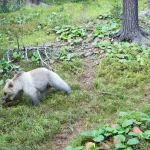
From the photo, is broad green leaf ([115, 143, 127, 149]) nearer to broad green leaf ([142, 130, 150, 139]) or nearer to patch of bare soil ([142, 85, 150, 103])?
broad green leaf ([142, 130, 150, 139])

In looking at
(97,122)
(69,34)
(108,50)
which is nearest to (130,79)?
(108,50)

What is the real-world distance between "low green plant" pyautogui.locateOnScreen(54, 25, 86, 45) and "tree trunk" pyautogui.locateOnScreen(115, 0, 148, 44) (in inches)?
46.3

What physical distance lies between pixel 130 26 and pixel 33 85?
3.86m

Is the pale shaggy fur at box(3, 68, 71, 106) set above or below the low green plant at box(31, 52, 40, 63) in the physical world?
below

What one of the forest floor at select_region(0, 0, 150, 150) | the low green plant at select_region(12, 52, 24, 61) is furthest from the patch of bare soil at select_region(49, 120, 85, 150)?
the low green plant at select_region(12, 52, 24, 61)

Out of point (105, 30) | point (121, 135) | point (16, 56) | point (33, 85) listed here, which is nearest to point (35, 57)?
point (16, 56)

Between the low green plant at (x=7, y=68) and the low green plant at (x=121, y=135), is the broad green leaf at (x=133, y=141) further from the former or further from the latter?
the low green plant at (x=7, y=68)

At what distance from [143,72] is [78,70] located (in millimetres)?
1619

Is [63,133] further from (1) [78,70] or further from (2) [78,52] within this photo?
(2) [78,52]

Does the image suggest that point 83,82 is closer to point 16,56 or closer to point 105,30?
point 16,56

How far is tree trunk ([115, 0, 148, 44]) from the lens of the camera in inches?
367

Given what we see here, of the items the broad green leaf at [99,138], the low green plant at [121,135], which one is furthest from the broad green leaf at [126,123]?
the broad green leaf at [99,138]

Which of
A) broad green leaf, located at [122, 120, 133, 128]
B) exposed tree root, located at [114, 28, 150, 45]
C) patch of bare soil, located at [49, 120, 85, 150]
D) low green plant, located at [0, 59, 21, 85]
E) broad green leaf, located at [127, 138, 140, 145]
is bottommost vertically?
patch of bare soil, located at [49, 120, 85, 150]

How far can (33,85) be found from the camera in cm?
686
